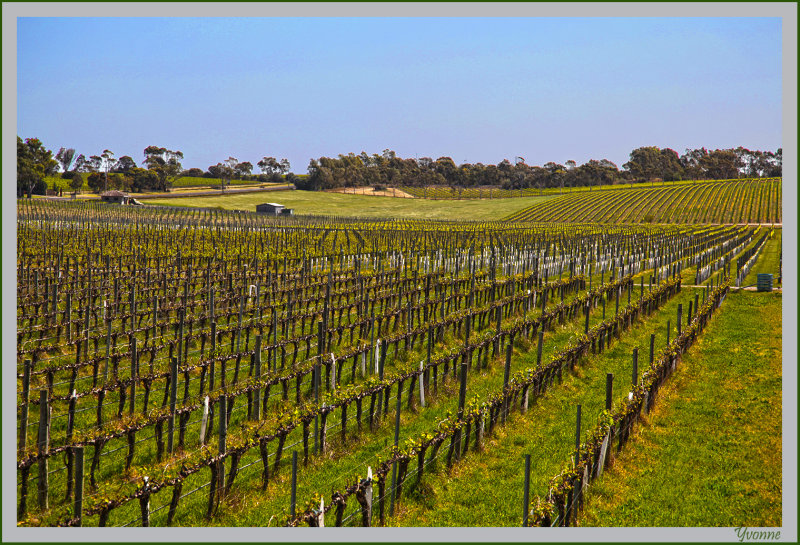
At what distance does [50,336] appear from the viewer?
51.0 feet

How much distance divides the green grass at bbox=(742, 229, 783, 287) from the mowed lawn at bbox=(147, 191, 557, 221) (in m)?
50.9

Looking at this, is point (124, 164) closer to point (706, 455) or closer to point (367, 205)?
point (367, 205)

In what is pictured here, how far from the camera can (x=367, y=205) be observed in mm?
114062

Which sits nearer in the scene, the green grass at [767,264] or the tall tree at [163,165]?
the green grass at [767,264]

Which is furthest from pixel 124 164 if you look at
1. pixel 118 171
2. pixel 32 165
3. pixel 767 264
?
pixel 767 264

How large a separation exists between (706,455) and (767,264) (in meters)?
30.4

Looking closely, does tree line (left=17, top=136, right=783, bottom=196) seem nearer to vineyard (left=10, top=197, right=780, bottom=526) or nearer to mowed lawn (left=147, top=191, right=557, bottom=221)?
mowed lawn (left=147, top=191, right=557, bottom=221)

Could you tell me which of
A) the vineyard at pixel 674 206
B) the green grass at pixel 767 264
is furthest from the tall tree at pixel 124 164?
the green grass at pixel 767 264

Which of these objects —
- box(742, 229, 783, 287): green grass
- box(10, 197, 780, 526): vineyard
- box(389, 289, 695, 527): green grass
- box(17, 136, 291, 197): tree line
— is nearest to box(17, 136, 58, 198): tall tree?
box(17, 136, 291, 197): tree line

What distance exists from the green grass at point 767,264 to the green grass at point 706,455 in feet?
47.1

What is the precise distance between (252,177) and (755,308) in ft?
477

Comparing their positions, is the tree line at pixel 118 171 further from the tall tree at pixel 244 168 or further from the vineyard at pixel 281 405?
the vineyard at pixel 281 405

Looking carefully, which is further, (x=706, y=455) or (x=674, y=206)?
(x=674, y=206)

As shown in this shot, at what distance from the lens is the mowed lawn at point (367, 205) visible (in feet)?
335
